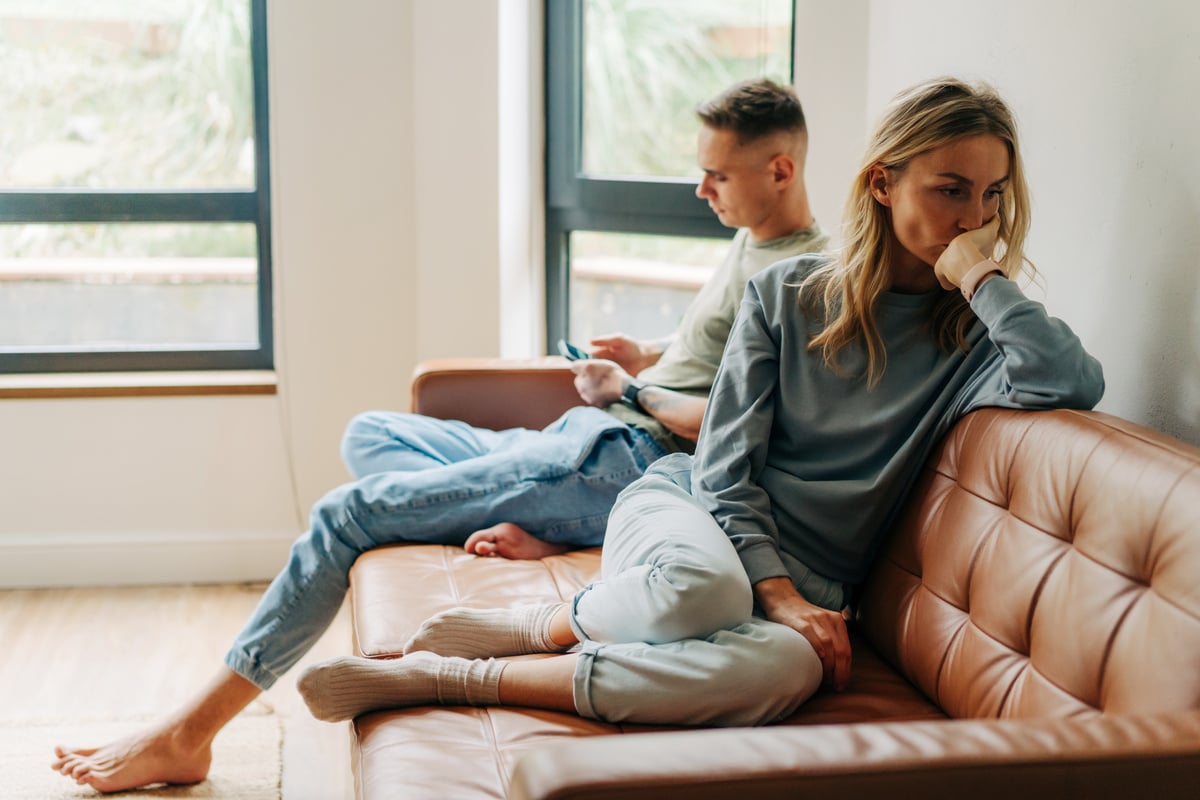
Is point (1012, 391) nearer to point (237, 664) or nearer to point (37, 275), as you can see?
point (237, 664)

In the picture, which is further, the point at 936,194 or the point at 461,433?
the point at 461,433

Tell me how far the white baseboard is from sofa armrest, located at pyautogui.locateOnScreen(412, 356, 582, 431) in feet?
3.53

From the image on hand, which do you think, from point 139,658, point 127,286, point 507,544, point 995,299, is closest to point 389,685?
point 507,544

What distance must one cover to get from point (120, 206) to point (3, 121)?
0.39 meters

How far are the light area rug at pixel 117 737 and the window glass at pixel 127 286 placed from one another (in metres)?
1.39

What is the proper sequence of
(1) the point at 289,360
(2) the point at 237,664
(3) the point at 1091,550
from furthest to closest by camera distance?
(1) the point at 289,360
(2) the point at 237,664
(3) the point at 1091,550

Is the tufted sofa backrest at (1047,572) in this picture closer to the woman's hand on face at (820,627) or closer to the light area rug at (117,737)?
the woman's hand on face at (820,627)

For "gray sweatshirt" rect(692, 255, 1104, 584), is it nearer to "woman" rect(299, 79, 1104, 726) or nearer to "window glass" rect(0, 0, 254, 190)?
"woman" rect(299, 79, 1104, 726)

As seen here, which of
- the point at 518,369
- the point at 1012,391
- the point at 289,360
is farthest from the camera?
the point at 289,360

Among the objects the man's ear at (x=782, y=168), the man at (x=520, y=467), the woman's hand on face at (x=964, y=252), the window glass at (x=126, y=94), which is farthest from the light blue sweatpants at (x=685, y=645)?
the window glass at (x=126, y=94)

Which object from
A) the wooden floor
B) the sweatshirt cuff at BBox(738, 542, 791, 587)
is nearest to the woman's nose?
the sweatshirt cuff at BBox(738, 542, 791, 587)

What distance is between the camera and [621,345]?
263 centimetres

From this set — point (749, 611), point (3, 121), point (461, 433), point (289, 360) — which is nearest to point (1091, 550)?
point (749, 611)

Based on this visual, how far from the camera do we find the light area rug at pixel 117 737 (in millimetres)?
2111
